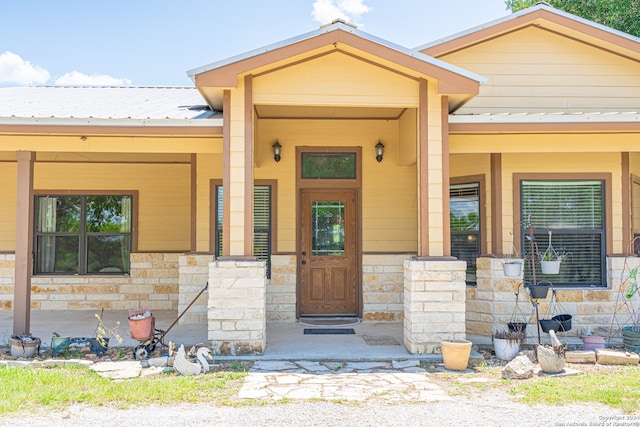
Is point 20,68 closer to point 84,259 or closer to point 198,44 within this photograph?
point 198,44

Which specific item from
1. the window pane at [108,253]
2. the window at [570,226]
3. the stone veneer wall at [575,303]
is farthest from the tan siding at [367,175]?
the window pane at [108,253]

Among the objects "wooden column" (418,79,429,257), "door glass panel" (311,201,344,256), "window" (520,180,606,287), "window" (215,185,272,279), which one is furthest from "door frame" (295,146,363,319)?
"window" (520,180,606,287)

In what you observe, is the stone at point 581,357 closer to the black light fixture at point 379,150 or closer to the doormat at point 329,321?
the doormat at point 329,321

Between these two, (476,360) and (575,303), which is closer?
(476,360)

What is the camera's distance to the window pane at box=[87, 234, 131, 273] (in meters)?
9.77

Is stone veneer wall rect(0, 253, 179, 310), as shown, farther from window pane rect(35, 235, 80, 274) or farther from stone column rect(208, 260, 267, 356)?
stone column rect(208, 260, 267, 356)

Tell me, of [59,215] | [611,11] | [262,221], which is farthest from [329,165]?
[611,11]

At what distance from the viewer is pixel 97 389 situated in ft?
16.3

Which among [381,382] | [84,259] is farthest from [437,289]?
[84,259]

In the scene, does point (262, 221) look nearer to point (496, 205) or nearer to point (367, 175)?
point (367, 175)

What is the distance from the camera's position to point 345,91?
21.2ft

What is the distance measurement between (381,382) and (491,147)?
140 inches

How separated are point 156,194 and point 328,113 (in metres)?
3.66

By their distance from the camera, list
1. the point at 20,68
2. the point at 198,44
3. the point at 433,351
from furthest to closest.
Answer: the point at 20,68, the point at 198,44, the point at 433,351
